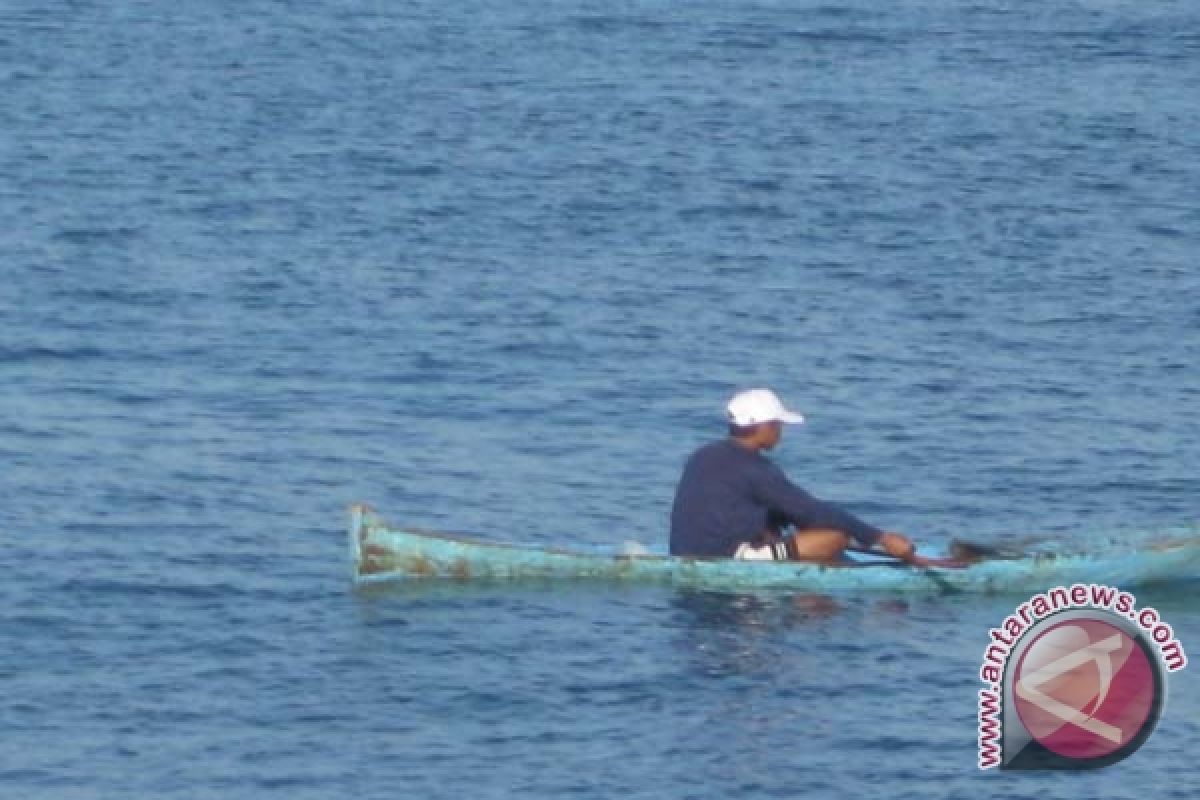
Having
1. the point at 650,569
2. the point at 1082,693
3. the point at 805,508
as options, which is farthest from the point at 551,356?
the point at 1082,693

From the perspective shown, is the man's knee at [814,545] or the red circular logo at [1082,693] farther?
the man's knee at [814,545]

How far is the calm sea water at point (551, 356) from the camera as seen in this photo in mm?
15148

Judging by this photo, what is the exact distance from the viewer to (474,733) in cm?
1489

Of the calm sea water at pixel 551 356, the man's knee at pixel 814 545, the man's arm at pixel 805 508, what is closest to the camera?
the calm sea water at pixel 551 356

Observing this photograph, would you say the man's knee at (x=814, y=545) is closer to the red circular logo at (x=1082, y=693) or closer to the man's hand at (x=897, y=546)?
the man's hand at (x=897, y=546)

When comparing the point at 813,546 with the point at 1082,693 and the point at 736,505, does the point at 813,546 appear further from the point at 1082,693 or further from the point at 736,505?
the point at 1082,693

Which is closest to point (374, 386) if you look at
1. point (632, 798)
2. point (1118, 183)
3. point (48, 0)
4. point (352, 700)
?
point (352, 700)

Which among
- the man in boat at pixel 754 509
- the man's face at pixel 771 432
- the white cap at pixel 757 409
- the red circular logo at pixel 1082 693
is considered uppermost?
the white cap at pixel 757 409

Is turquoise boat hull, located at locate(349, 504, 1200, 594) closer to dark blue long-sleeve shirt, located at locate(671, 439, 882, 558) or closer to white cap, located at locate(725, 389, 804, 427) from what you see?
dark blue long-sleeve shirt, located at locate(671, 439, 882, 558)

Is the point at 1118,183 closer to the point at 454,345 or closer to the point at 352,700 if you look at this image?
the point at 454,345

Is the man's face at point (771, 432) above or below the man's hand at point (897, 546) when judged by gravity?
above

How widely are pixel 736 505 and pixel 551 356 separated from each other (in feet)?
20.7

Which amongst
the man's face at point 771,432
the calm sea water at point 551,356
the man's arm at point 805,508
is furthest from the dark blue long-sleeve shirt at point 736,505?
the calm sea water at point 551,356

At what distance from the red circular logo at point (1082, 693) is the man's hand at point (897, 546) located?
2048mm
